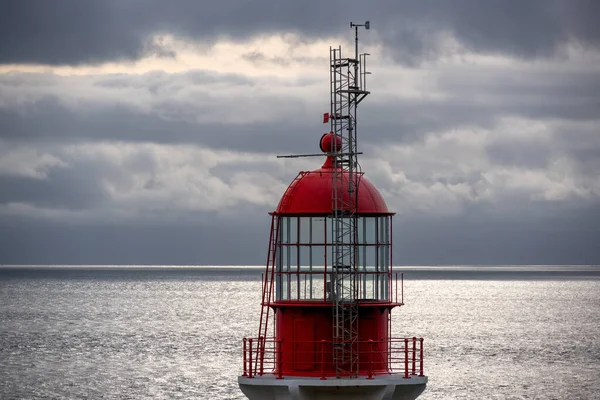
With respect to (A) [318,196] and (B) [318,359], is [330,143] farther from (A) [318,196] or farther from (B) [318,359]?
(B) [318,359]

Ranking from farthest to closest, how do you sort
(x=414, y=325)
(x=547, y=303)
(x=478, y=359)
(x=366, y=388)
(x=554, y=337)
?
(x=547, y=303)
(x=414, y=325)
(x=554, y=337)
(x=478, y=359)
(x=366, y=388)

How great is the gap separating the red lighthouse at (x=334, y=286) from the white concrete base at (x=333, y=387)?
20 mm

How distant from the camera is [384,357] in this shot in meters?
25.6

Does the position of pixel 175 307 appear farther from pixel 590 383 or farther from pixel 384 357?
pixel 384 357

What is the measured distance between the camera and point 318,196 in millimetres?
25234

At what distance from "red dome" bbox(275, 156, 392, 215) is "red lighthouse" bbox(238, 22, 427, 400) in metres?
0.02

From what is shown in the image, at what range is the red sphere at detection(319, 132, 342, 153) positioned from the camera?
84.2 ft

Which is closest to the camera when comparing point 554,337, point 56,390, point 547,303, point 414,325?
point 56,390

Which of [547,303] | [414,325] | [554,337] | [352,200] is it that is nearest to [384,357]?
[352,200]

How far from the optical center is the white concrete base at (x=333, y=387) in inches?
960

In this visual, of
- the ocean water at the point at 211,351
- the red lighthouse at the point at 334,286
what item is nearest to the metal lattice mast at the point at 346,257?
the red lighthouse at the point at 334,286

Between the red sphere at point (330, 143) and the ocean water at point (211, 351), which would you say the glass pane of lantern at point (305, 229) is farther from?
the ocean water at point (211, 351)

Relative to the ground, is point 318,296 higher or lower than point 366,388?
higher

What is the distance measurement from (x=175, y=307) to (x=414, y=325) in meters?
53.9
